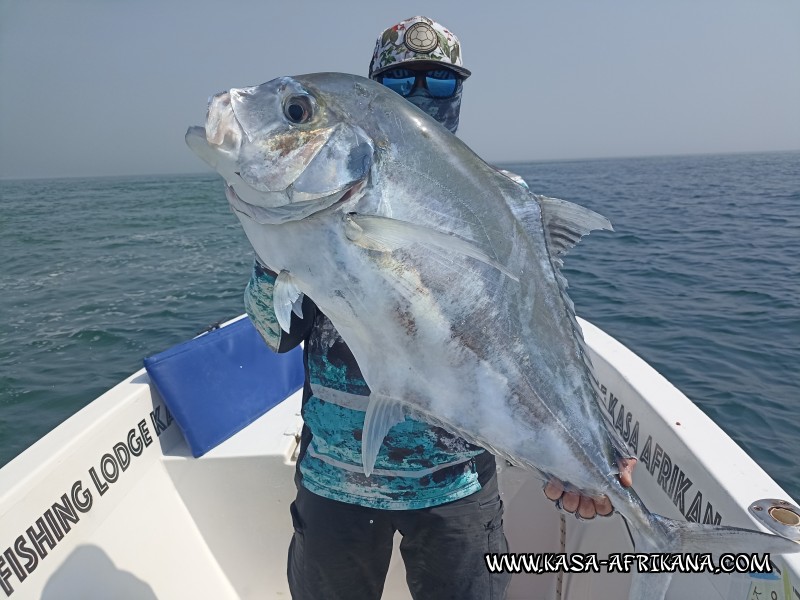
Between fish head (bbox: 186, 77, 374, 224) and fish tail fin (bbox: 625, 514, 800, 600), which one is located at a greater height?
fish head (bbox: 186, 77, 374, 224)

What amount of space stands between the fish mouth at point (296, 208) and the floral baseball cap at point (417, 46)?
1216 mm

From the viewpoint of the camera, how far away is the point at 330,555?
6.75ft

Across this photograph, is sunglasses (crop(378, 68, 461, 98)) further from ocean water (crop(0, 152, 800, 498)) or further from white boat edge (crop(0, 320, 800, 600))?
ocean water (crop(0, 152, 800, 498))

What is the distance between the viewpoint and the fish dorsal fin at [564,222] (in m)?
1.87

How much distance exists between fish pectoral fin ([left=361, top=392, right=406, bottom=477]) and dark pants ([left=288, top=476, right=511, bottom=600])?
0.46m

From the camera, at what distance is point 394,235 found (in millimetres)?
1534

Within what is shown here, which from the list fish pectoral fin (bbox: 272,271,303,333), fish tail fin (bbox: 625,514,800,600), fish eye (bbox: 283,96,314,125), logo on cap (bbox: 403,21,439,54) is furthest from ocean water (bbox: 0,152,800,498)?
fish eye (bbox: 283,96,314,125)

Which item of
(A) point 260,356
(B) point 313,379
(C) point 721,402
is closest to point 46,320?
(A) point 260,356

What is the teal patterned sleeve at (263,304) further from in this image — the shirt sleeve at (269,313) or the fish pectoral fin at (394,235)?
the fish pectoral fin at (394,235)

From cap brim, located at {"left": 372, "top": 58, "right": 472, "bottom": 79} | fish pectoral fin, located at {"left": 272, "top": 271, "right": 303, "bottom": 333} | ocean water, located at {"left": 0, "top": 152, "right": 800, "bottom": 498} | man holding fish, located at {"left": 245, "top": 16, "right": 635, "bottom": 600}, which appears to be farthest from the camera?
ocean water, located at {"left": 0, "top": 152, "right": 800, "bottom": 498}

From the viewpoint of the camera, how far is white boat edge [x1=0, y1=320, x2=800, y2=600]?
2.34m

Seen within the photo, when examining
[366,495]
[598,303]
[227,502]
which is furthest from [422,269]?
[598,303]

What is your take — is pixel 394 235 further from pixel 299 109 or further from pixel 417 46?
pixel 417 46

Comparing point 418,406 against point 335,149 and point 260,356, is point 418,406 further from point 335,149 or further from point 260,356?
point 260,356
